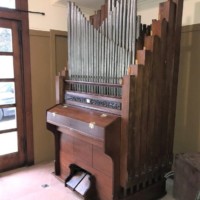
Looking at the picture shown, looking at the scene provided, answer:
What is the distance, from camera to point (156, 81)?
2.01 meters

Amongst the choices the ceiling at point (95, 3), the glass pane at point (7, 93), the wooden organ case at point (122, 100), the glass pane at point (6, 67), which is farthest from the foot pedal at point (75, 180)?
the ceiling at point (95, 3)

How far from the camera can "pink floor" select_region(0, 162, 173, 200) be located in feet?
7.70

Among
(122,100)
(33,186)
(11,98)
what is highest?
(122,100)

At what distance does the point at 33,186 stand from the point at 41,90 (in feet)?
4.01

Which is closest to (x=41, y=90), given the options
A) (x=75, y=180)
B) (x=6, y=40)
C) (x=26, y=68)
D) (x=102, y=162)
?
(x=26, y=68)

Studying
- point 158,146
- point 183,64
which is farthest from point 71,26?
point 158,146

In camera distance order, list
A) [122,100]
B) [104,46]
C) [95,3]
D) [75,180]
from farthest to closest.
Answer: [95,3], [75,180], [104,46], [122,100]

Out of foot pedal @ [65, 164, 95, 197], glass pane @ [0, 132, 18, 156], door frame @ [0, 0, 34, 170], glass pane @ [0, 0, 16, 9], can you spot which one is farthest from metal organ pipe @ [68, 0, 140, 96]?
glass pane @ [0, 132, 18, 156]

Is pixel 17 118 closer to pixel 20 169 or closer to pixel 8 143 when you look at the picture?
pixel 8 143

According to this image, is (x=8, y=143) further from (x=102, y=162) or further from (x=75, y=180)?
(x=102, y=162)

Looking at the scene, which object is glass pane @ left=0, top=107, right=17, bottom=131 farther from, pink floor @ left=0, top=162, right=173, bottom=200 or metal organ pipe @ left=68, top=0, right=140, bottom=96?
metal organ pipe @ left=68, top=0, right=140, bottom=96

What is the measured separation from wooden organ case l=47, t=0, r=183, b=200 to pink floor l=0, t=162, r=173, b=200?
13 centimetres

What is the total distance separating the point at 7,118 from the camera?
2852 millimetres

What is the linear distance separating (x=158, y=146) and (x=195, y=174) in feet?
1.32
